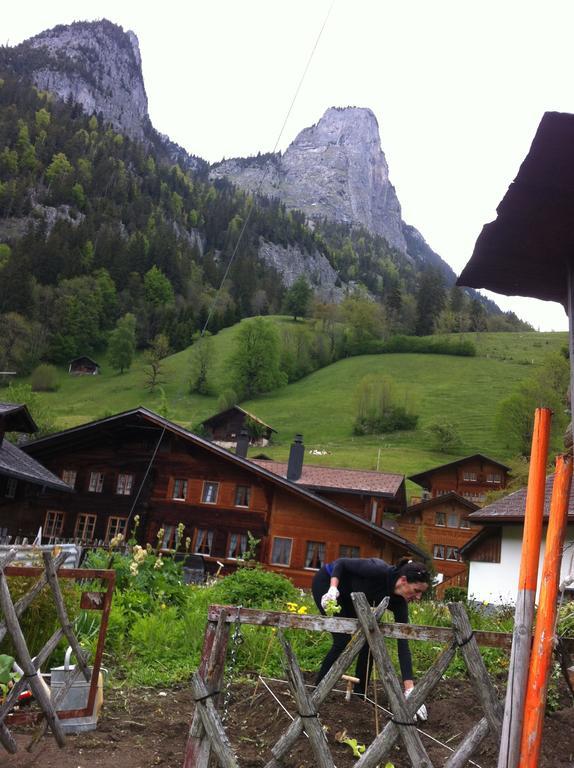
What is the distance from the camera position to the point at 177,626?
8938 millimetres

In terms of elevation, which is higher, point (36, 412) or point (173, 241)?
point (173, 241)

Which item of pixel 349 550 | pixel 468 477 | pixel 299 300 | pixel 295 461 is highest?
pixel 299 300

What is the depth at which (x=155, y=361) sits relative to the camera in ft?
293

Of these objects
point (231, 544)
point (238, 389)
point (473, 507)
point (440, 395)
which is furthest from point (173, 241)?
point (231, 544)

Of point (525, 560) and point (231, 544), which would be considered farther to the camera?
point (231, 544)

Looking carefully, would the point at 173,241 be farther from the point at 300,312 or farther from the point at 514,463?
the point at 514,463

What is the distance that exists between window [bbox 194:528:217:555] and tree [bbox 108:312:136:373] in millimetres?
68315

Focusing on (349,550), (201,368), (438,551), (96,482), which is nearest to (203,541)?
(96,482)

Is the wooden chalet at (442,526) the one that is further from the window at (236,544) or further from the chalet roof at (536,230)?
the chalet roof at (536,230)

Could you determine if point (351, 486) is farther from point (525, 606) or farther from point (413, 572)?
point (525, 606)

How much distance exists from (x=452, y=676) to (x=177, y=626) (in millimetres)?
3521

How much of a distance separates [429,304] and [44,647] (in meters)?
121

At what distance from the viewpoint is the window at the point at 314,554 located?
29.1 metres

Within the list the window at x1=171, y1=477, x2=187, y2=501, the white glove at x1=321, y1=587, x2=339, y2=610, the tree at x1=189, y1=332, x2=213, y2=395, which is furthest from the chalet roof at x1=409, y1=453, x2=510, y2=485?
the white glove at x1=321, y1=587, x2=339, y2=610
